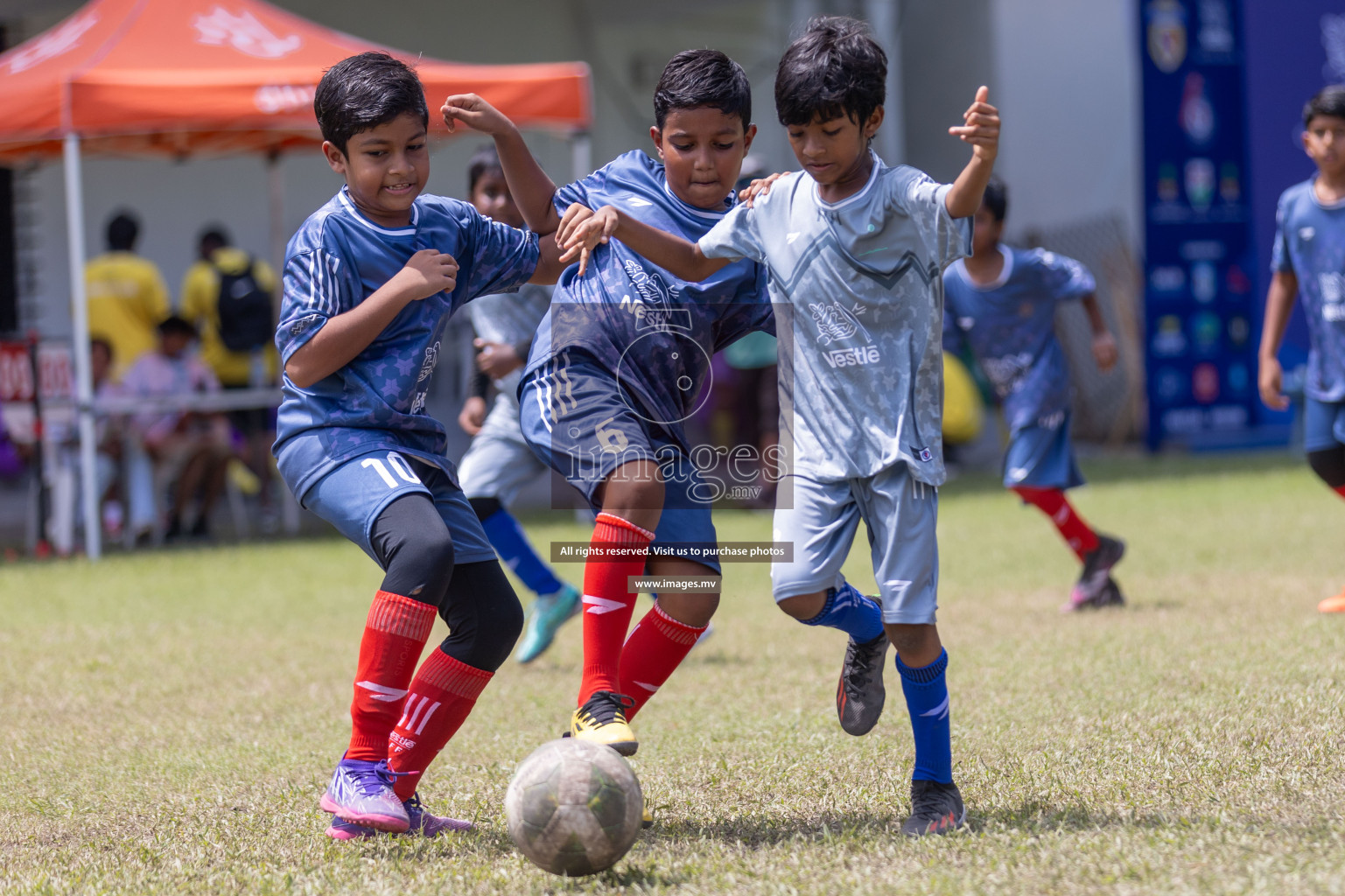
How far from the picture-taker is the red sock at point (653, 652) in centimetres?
359

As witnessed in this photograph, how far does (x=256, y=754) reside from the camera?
4.24 meters

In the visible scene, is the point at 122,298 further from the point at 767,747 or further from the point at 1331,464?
the point at 1331,464

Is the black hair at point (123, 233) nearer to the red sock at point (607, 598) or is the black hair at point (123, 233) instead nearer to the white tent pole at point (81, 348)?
the white tent pole at point (81, 348)

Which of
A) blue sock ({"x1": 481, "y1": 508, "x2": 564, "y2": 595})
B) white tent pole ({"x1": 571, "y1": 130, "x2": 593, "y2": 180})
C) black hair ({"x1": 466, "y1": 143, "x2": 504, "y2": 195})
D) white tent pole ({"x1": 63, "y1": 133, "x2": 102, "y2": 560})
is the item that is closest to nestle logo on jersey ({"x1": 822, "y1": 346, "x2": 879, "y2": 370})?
black hair ({"x1": 466, "y1": 143, "x2": 504, "y2": 195})

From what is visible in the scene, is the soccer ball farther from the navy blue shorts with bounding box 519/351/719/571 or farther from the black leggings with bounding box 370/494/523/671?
the navy blue shorts with bounding box 519/351/719/571

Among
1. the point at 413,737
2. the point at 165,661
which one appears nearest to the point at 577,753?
the point at 413,737

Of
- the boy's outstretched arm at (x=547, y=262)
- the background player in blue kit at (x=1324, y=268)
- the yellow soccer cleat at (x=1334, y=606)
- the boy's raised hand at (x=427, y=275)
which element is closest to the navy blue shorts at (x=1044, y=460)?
the background player in blue kit at (x=1324, y=268)

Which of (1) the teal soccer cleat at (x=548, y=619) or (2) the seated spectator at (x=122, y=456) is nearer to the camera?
(1) the teal soccer cleat at (x=548, y=619)

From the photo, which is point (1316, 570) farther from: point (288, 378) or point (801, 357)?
point (288, 378)

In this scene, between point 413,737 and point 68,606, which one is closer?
point 413,737

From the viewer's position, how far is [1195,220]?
46.6ft

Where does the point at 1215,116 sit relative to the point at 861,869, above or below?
above

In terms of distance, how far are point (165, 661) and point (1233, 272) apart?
1167 centimetres

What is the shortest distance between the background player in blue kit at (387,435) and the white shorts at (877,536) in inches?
26.6
